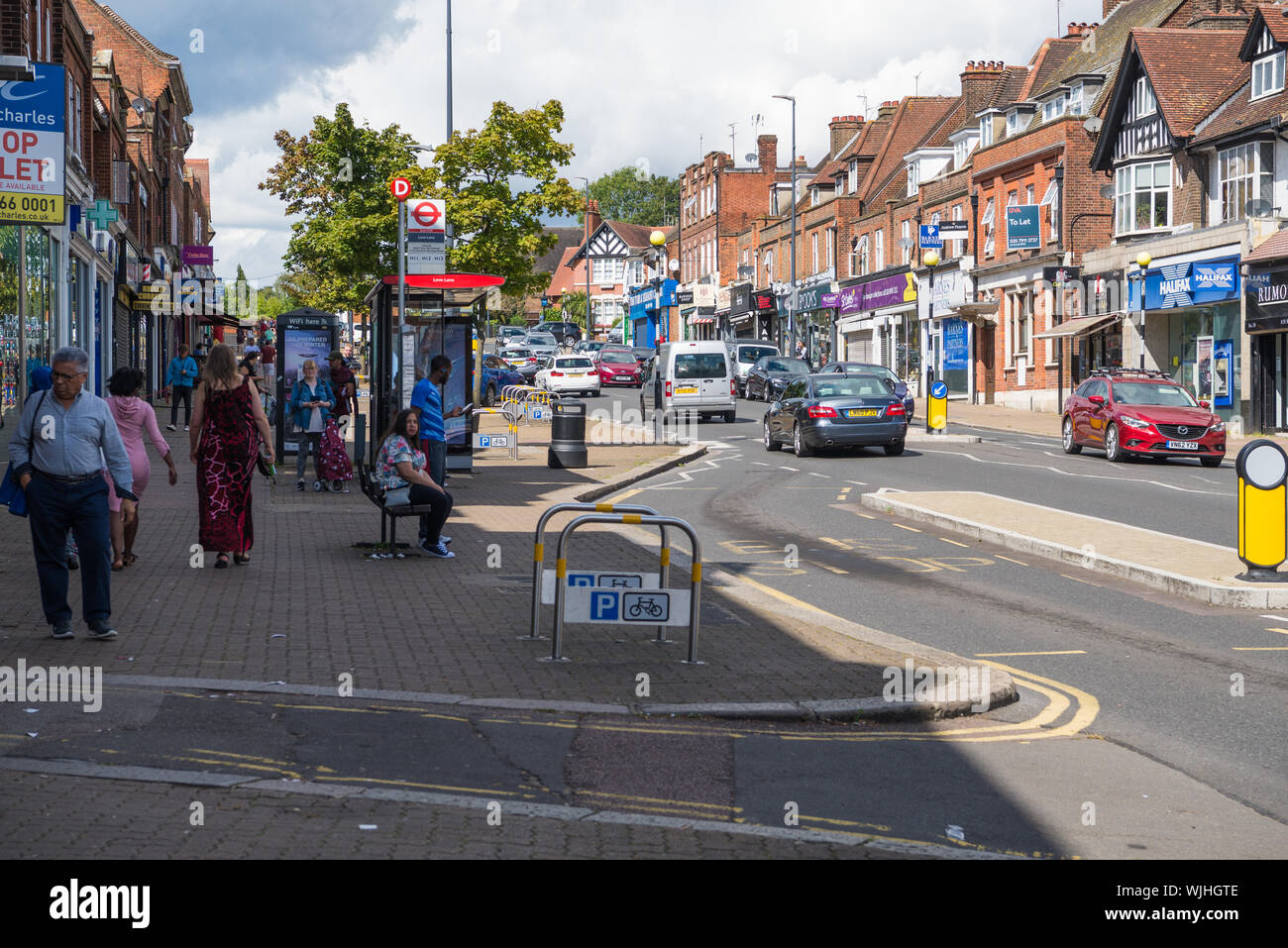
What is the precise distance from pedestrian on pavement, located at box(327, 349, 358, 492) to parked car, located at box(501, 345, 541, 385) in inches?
1414

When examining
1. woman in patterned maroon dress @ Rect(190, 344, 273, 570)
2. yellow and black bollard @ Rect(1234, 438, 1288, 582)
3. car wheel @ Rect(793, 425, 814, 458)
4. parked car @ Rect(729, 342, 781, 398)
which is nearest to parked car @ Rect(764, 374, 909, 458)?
car wheel @ Rect(793, 425, 814, 458)

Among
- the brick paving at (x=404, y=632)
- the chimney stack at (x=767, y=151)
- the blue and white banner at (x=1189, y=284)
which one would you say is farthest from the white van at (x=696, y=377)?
the chimney stack at (x=767, y=151)

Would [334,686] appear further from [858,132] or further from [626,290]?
[626,290]

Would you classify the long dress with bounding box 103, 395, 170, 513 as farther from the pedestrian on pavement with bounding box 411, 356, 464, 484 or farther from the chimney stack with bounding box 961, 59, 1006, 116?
the chimney stack with bounding box 961, 59, 1006, 116

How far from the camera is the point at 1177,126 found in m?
38.2

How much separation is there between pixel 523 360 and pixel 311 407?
4436 centimetres

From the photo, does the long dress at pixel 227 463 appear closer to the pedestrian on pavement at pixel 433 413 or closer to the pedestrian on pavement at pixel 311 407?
the pedestrian on pavement at pixel 433 413

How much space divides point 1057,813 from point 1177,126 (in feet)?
120

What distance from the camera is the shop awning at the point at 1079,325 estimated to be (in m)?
41.2

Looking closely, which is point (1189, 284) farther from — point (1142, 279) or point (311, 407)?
point (311, 407)

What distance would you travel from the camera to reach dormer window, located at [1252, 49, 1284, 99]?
3503 centimetres

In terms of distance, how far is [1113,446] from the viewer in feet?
85.5

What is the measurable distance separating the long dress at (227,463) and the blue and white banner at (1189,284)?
95.6 feet
